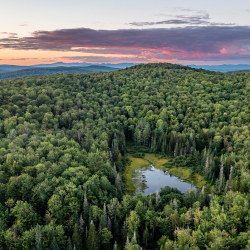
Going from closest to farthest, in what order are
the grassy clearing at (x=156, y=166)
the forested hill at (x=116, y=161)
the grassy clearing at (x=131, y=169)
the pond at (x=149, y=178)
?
the forested hill at (x=116, y=161) → the grassy clearing at (x=131, y=169) → the pond at (x=149, y=178) → the grassy clearing at (x=156, y=166)

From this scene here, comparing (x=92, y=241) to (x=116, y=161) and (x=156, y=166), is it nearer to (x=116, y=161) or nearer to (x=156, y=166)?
(x=116, y=161)

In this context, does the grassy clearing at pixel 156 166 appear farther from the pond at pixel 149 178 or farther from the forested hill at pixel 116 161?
the forested hill at pixel 116 161

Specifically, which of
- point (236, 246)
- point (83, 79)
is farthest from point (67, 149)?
point (83, 79)

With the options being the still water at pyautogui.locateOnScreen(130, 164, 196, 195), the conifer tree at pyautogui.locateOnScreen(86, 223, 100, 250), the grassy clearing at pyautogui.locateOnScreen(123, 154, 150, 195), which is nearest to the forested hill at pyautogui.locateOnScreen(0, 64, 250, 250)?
the conifer tree at pyautogui.locateOnScreen(86, 223, 100, 250)

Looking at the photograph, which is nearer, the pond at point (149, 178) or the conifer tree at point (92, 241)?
the conifer tree at point (92, 241)

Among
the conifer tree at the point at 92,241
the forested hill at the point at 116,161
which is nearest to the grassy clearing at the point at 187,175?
the forested hill at the point at 116,161

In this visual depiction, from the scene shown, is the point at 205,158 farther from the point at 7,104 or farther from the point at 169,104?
the point at 7,104
